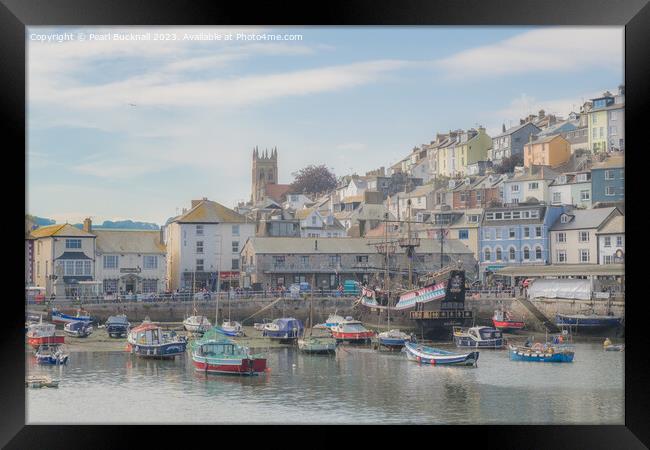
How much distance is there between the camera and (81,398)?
405 inches

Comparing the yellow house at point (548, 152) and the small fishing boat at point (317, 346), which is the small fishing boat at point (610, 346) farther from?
the small fishing boat at point (317, 346)

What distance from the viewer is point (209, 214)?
39.3 feet

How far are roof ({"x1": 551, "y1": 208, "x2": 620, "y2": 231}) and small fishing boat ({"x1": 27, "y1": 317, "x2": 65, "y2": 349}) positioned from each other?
23.7 ft

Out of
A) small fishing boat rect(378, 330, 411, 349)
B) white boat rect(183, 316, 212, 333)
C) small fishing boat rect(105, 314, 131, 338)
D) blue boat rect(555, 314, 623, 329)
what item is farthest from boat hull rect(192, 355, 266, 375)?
blue boat rect(555, 314, 623, 329)

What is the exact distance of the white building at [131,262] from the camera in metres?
11.9

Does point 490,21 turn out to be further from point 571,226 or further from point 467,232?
point 467,232

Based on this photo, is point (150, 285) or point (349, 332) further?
point (349, 332)

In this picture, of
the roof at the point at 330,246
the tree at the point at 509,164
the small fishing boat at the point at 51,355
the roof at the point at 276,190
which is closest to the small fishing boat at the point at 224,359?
the roof at the point at 330,246

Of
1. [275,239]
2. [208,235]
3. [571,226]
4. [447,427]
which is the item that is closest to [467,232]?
[571,226]

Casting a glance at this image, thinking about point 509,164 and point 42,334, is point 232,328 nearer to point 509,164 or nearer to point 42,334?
point 42,334

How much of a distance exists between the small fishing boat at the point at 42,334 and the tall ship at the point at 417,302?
5.13 meters

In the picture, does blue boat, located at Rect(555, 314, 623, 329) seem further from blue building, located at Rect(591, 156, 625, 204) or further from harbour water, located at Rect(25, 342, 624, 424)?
blue building, located at Rect(591, 156, 625, 204)

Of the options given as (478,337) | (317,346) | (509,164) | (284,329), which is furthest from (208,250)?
(478,337)

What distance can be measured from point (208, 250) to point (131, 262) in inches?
43.3
